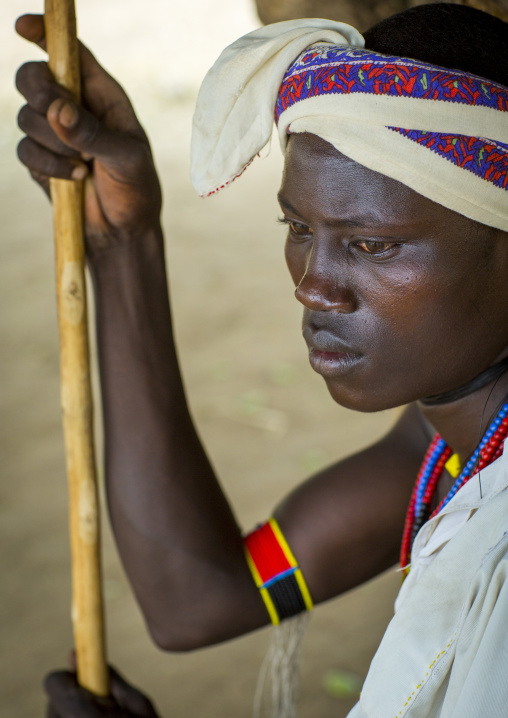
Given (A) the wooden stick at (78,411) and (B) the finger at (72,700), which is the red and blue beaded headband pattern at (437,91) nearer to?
(A) the wooden stick at (78,411)

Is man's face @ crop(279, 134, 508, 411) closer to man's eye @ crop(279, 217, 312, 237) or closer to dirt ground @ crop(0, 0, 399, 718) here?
man's eye @ crop(279, 217, 312, 237)

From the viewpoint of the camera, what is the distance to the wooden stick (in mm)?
2016

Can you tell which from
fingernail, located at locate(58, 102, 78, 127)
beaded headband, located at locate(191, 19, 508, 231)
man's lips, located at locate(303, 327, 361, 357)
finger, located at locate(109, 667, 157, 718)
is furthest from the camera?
finger, located at locate(109, 667, 157, 718)

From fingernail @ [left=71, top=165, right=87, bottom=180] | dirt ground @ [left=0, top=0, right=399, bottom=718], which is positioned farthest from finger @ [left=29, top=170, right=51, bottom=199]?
dirt ground @ [left=0, top=0, right=399, bottom=718]

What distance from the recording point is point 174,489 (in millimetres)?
2156

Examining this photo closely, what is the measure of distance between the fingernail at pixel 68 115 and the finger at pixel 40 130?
4.3 inches

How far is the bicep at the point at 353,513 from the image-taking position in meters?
2.16

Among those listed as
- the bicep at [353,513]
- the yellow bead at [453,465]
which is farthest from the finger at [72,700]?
the yellow bead at [453,465]

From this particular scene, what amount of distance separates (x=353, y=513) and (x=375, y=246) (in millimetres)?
875

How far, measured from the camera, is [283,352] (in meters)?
6.27

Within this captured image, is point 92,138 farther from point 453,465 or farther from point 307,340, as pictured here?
point 453,465

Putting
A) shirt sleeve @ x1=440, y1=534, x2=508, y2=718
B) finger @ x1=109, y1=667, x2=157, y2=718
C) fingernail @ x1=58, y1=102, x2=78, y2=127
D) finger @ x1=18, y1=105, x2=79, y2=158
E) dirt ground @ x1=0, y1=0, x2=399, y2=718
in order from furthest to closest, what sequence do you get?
dirt ground @ x1=0, y1=0, x2=399, y2=718 < finger @ x1=109, y1=667, x2=157, y2=718 < finger @ x1=18, y1=105, x2=79, y2=158 < fingernail @ x1=58, y1=102, x2=78, y2=127 < shirt sleeve @ x1=440, y1=534, x2=508, y2=718

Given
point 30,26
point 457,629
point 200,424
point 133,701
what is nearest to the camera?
point 457,629

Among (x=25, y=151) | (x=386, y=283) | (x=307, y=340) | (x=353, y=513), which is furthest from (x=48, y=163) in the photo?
(x=353, y=513)
